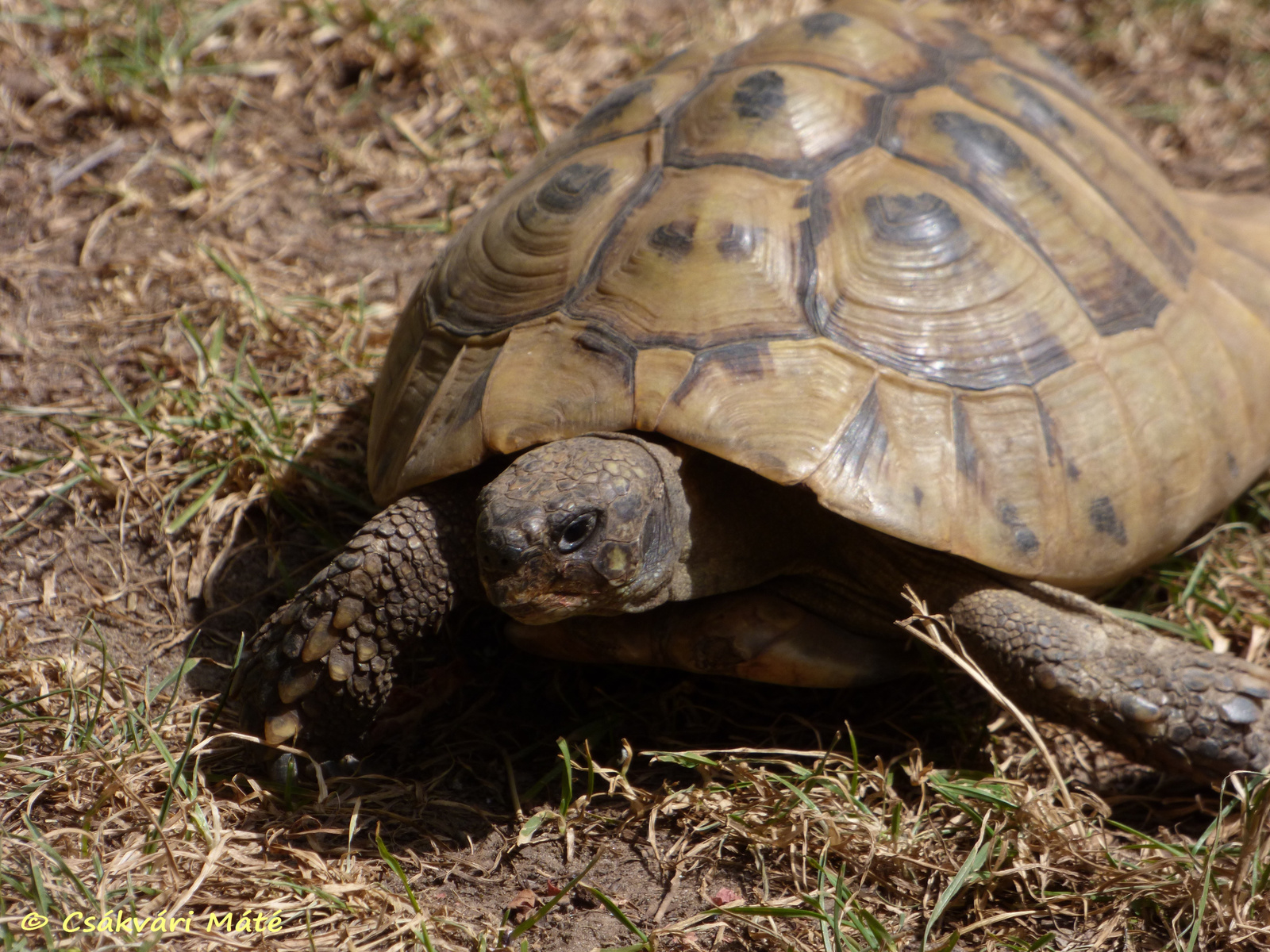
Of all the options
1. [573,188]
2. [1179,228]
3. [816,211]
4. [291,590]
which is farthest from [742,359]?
[1179,228]

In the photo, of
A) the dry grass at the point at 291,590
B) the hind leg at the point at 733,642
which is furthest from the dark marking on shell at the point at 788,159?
the dry grass at the point at 291,590

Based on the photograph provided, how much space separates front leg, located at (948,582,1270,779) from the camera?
2.50m

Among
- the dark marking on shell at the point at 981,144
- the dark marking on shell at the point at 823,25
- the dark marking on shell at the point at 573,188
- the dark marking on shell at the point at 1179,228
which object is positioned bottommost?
the dark marking on shell at the point at 1179,228

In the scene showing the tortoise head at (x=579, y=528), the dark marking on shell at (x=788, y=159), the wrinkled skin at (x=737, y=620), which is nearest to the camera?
the tortoise head at (x=579, y=528)

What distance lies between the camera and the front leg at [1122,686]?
250 centimetres

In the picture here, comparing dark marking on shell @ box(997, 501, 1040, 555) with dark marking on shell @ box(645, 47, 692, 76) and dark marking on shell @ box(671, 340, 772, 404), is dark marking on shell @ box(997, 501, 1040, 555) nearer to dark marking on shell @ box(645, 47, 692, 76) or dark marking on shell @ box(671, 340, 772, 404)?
dark marking on shell @ box(671, 340, 772, 404)

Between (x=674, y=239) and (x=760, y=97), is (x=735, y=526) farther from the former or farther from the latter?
(x=760, y=97)

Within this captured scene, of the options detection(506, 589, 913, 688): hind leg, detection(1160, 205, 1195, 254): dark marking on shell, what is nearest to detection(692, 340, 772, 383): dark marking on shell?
detection(506, 589, 913, 688): hind leg

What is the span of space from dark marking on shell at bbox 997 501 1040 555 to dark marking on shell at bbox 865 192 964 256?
0.63 metres

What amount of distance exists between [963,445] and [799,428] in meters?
0.40

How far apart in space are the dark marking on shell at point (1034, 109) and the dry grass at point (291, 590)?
1269 millimetres

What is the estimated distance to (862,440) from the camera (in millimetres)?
2371

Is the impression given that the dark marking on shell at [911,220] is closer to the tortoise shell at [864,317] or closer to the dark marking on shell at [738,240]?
the tortoise shell at [864,317]

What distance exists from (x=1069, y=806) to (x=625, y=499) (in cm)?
121
